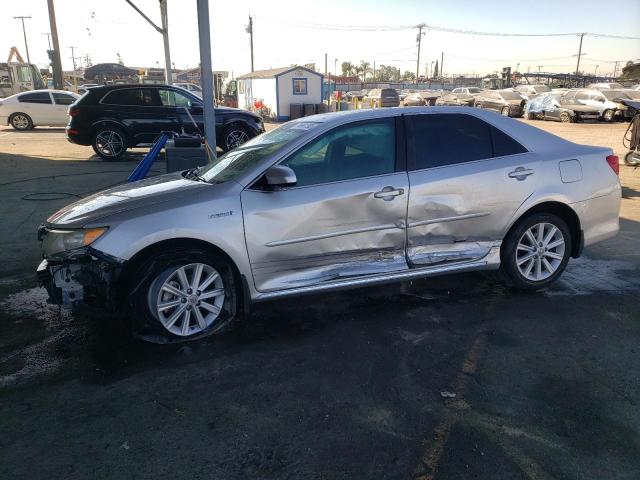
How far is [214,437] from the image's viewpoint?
8.73 ft

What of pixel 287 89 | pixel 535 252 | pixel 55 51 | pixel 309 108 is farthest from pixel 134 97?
pixel 55 51

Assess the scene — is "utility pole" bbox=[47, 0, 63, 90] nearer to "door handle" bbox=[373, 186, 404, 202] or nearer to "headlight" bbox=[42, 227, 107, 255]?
"headlight" bbox=[42, 227, 107, 255]

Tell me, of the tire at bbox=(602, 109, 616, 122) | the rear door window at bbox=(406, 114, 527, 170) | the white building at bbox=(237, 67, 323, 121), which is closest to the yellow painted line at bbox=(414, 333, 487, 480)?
the rear door window at bbox=(406, 114, 527, 170)

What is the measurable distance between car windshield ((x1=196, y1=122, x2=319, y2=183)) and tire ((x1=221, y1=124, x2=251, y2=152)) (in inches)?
323

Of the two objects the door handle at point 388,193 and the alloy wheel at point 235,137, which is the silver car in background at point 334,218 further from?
the alloy wheel at point 235,137

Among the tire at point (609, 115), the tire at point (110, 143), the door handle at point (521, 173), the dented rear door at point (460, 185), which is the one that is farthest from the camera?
the tire at point (609, 115)

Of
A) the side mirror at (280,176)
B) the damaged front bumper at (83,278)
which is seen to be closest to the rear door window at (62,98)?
the damaged front bumper at (83,278)

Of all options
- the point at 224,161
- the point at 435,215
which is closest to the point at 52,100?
the point at 224,161

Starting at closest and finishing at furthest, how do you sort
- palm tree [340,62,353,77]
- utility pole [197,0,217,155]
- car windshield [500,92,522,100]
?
1. utility pole [197,0,217,155]
2. car windshield [500,92,522,100]
3. palm tree [340,62,353,77]

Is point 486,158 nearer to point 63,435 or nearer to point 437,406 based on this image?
point 437,406

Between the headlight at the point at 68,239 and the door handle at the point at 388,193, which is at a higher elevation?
the door handle at the point at 388,193

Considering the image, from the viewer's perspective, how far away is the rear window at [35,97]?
1981cm

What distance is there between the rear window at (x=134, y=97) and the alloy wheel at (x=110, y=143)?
2.43 ft

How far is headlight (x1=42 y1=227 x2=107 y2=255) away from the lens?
11.4ft
